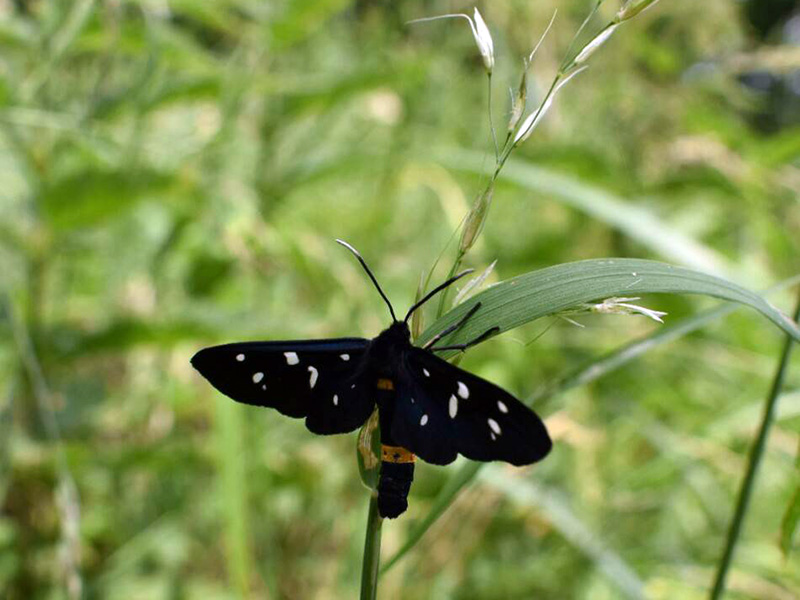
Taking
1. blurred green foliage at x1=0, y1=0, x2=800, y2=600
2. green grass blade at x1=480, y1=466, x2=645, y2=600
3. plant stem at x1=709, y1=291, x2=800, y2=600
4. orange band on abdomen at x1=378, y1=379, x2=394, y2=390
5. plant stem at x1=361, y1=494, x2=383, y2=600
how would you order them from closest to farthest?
1. plant stem at x1=361, y1=494, x2=383, y2=600
2. orange band on abdomen at x1=378, y1=379, x2=394, y2=390
3. plant stem at x1=709, y1=291, x2=800, y2=600
4. green grass blade at x1=480, y1=466, x2=645, y2=600
5. blurred green foliage at x1=0, y1=0, x2=800, y2=600

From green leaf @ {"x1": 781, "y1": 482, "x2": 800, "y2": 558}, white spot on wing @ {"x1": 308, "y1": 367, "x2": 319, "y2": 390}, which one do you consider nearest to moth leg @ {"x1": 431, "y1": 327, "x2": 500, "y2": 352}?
white spot on wing @ {"x1": 308, "y1": 367, "x2": 319, "y2": 390}

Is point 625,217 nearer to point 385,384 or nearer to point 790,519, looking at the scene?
point 790,519

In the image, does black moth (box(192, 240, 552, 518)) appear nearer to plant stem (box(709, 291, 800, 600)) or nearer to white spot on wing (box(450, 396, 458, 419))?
white spot on wing (box(450, 396, 458, 419))

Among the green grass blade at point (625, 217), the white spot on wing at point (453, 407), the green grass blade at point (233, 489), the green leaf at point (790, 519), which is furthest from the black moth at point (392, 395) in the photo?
the green grass blade at point (625, 217)

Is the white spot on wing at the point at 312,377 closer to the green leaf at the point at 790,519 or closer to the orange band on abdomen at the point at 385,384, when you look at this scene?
the orange band on abdomen at the point at 385,384

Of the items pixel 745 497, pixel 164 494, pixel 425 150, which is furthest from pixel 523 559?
pixel 745 497
